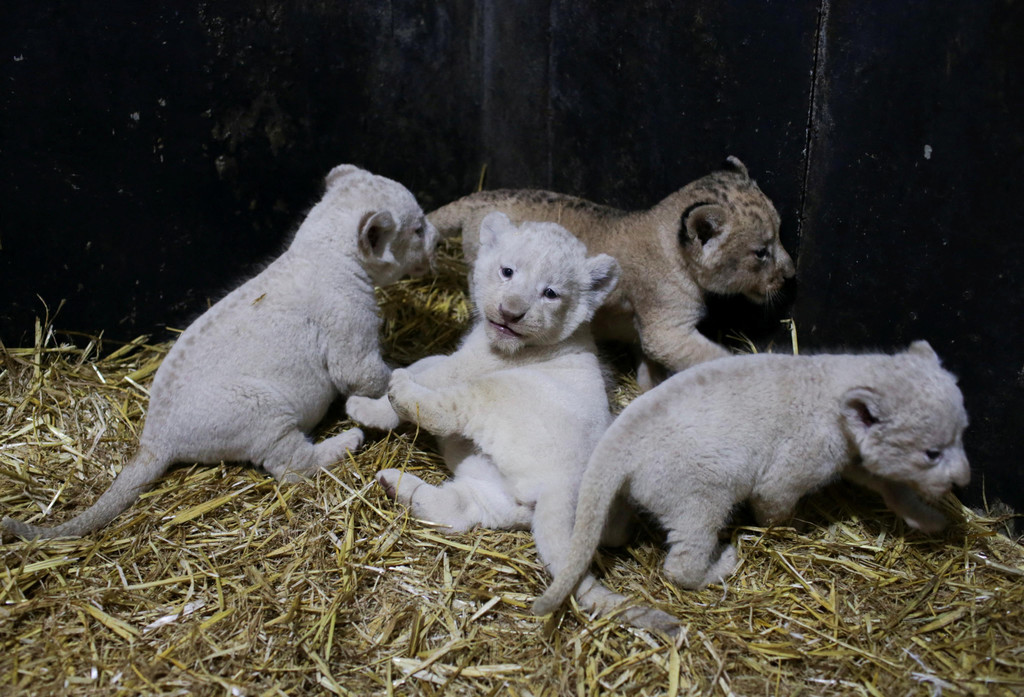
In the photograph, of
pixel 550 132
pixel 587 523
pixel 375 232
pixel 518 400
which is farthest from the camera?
pixel 550 132

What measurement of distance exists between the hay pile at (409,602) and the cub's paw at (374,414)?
19 cm

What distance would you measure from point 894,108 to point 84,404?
5.74 metres

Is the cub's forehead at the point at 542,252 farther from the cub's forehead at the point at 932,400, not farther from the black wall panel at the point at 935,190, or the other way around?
the cub's forehead at the point at 932,400

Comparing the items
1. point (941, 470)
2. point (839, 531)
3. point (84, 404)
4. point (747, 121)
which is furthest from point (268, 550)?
point (747, 121)

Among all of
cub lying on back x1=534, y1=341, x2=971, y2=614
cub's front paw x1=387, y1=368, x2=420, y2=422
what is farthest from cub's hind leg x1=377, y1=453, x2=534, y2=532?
cub lying on back x1=534, y1=341, x2=971, y2=614

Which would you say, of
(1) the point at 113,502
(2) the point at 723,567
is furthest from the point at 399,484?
(2) the point at 723,567

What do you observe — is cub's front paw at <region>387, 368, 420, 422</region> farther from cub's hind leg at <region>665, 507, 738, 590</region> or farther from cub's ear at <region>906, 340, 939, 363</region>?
cub's ear at <region>906, 340, 939, 363</region>

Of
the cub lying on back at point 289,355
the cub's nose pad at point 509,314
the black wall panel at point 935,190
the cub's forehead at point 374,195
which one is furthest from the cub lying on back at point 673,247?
the cub's nose pad at point 509,314

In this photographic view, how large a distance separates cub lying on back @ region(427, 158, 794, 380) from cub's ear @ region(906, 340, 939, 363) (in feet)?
4.31

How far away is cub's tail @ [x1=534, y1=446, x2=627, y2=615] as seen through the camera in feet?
Result: 13.7

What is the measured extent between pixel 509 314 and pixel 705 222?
6.16 feet

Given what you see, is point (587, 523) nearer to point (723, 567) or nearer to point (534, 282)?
point (723, 567)

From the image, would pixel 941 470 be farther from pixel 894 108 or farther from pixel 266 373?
pixel 266 373

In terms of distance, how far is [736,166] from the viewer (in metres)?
5.99
